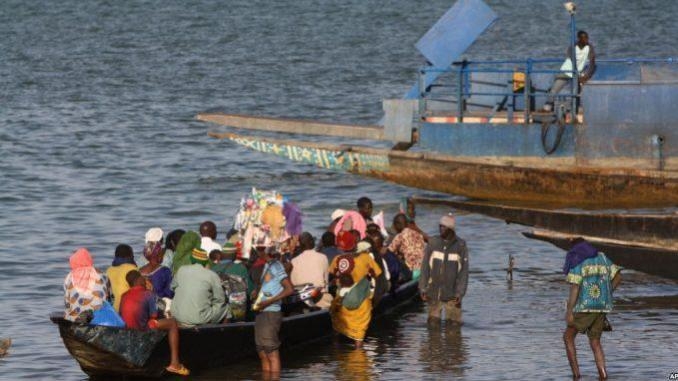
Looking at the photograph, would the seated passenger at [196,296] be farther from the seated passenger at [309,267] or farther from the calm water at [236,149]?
the seated passenger at [309,267]

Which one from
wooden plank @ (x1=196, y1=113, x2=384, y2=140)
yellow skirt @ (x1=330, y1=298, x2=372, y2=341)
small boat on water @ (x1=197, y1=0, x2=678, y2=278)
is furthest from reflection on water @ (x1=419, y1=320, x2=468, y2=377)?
wooden plank @ (x1=196, y1=113, x2=384, y2=140)

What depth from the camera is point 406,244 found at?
21.1 meters

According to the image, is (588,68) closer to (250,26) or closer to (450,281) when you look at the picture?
(450,281)

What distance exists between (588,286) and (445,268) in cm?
320

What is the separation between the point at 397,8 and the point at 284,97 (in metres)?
42.6

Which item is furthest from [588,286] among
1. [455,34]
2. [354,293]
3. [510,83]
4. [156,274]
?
[455,34]

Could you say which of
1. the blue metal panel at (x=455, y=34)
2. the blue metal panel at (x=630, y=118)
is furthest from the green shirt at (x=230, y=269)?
the blue metal panel at (x=455, y=34)

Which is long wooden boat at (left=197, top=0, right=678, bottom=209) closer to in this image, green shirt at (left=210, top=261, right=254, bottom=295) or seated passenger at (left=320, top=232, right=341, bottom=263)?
seated passenger at (left=320, top=232, right=341, bottom=263)

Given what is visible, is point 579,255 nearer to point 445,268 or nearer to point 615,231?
point 445,268

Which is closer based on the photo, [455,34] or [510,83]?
[510,83]

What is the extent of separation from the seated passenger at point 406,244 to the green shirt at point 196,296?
4349mm

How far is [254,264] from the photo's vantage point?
60.2 feet

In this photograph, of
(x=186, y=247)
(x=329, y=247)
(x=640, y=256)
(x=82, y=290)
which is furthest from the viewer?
(x=640, y=256)

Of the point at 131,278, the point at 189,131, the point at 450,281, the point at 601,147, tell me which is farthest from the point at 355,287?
the point at 189,131
